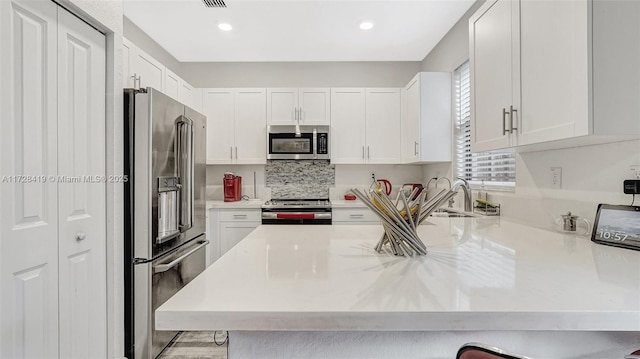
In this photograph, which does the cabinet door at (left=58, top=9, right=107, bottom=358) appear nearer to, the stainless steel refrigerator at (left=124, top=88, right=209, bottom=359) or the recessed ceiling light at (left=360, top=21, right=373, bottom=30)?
the stainless steel refrigerator at (left=124, top=88, right=209, bottom=359)

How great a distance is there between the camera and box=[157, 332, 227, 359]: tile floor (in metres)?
2.04

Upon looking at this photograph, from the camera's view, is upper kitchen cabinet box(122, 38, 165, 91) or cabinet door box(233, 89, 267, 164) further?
cabinet door box(233, 89, 267, 164)

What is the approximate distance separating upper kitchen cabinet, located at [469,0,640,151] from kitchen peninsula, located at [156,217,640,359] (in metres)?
0.50

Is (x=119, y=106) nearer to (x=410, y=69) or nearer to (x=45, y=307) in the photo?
(x=45, y=307)

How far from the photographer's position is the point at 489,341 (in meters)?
0.75

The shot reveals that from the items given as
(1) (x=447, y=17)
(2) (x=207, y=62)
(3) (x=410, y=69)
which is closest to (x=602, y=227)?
(1) (x=447, y=17)

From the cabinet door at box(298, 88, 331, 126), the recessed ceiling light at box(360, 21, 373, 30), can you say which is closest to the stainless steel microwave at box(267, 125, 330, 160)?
the cabinet door at box(298, 88, 331, 126)

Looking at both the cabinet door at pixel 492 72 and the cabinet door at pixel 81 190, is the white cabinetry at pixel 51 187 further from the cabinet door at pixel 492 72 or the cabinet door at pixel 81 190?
the cabinet door at pixel 492 72

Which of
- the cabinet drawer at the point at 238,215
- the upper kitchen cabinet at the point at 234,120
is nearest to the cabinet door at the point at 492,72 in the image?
the cabinet drawer at the point at 238,215

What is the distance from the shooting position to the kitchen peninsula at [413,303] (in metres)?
0.61

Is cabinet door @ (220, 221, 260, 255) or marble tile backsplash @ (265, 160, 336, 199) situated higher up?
marble tile backsplash @ (265, 160, 336, 199)

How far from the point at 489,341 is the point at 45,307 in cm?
175

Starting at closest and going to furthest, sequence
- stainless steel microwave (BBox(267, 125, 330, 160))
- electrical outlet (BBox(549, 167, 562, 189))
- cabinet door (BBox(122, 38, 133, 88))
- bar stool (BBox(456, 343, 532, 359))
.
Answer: bar stool (BBox(456, 343, 532, 359)) → electrical outlet (BBox(549, 167, 562, 189)) → cabinet door (BBox(122, 38, 133, 88)) → stainless steel microwave (BBox(267, 125, 330, 160))

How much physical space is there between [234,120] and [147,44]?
3.67ft
